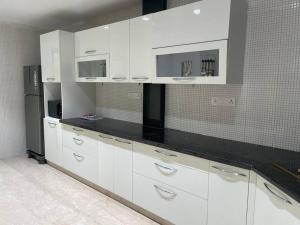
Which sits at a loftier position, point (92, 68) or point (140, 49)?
point (140, 49)

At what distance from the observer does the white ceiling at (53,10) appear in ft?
9.75

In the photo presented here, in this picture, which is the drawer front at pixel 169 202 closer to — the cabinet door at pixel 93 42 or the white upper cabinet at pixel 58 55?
the cabinet door at pixel 93 42

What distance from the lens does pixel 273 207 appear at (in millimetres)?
1458

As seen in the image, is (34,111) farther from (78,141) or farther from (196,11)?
(196,11)

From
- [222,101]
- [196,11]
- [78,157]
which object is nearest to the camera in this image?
[196,11]

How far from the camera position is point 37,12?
3.38 metres

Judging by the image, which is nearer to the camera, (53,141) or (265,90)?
(265,90)

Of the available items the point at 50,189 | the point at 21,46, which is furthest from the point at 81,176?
the point at 21,46

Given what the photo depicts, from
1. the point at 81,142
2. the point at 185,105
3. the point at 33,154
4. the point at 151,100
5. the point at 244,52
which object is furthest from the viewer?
the point at 33,154

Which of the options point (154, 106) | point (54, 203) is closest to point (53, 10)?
point (154, 106)

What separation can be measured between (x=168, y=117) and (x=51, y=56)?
1.97m

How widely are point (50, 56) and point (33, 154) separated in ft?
5.90

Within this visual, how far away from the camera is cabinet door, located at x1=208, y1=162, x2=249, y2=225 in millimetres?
1698

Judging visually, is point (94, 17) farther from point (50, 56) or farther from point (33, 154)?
point (33, 154)
